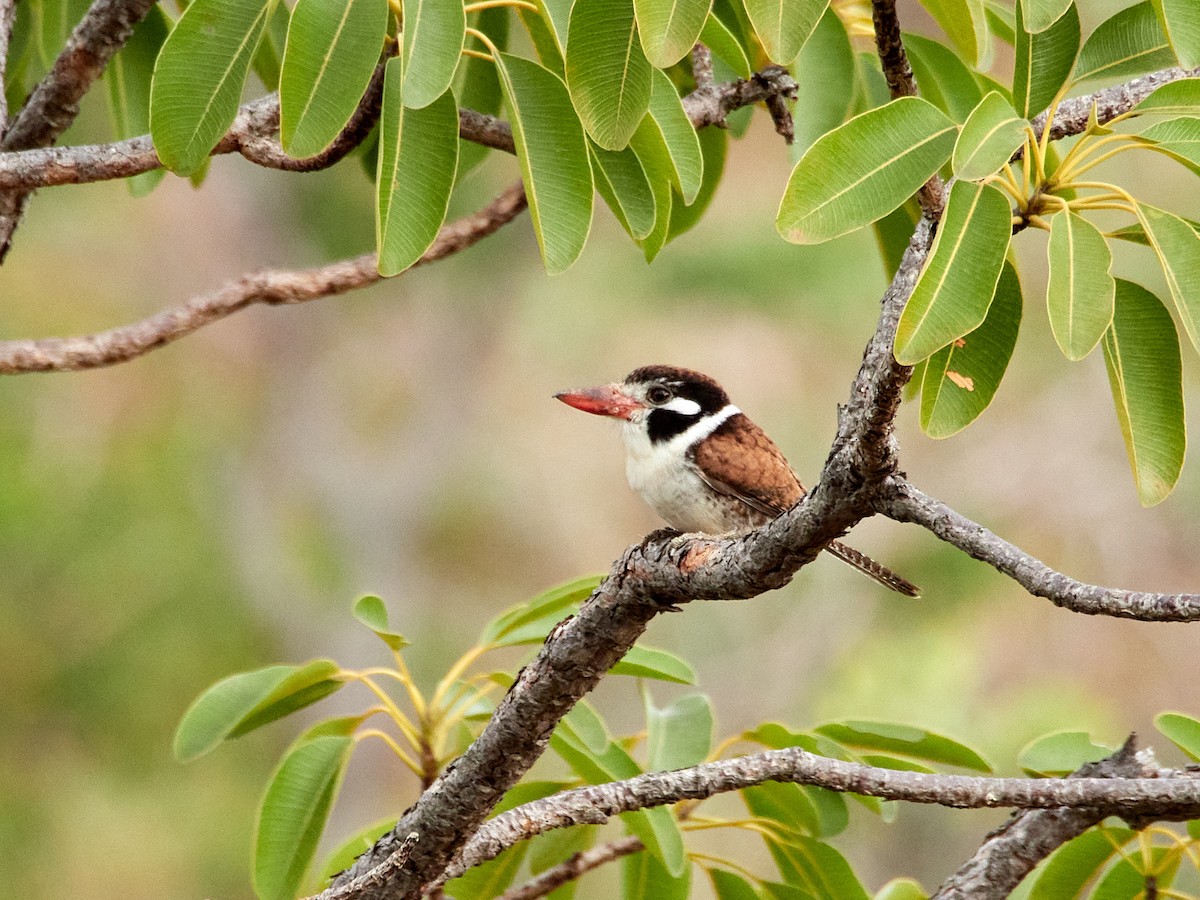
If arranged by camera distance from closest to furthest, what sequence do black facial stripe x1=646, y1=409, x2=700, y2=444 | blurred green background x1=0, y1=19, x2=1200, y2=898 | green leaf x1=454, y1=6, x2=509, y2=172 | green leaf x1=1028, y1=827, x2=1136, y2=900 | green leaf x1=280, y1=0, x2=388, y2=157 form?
green leaf x1=280, y1=0, x2=388, y2=157 < green leaf x1=1028, y1=827, x2=1136, y2=900 < green leaf x1=454, y1=6, x2=509, y2=172 < black facial stripe x1=646, y1=409, x2=700, y2=444 < blurred green background x1=0, y1=19, x2=1200, y2=898

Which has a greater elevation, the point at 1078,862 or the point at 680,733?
the point at 680,733

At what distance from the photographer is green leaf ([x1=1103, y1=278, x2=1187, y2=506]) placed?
5.81ft

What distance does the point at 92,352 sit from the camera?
273 centimetres

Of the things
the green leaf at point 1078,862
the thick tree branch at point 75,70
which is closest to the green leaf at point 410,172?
the thick tree branch at point 75,70

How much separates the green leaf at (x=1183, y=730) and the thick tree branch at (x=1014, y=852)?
6.5 inches

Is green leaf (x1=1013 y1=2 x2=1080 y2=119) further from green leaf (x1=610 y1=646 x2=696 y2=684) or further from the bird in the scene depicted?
the bird

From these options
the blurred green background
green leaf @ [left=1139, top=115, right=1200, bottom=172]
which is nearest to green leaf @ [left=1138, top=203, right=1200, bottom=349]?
green leaf @ [left=1139, top=115, right=1200, bottom=172]

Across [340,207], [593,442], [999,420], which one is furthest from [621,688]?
[340,207]

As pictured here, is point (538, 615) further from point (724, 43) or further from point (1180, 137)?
point (1180, 137)

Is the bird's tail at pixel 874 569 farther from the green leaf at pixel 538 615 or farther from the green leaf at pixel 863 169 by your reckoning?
the green leaf at pixel 863 169

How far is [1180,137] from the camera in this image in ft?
5.66

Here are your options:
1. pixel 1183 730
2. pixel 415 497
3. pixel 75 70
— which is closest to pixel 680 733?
pixel 1183 730

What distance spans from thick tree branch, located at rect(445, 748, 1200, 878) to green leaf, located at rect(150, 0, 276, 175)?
1.06 metres

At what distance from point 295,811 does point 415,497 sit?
28.9 ft
